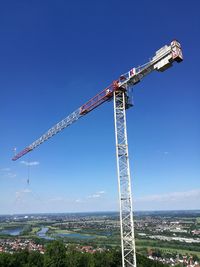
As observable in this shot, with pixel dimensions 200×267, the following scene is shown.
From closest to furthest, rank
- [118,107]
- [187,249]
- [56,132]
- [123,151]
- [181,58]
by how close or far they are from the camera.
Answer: [181,58] → [123,151] → [118,107] → [56,132] → [187,249]

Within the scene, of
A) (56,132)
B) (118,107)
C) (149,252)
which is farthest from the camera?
(149,252)

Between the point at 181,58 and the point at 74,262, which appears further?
the point at 74,262

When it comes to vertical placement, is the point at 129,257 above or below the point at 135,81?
below

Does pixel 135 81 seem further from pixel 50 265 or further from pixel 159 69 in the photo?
pixel 50 265

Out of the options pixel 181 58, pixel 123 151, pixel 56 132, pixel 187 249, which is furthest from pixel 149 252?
pixel 181 58

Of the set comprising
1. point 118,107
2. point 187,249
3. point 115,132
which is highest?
point 118,107

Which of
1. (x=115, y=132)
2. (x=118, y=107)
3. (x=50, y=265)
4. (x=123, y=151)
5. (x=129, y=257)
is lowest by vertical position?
(x=50, y=265)

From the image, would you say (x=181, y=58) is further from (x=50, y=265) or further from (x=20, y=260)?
(x=20, y=260)

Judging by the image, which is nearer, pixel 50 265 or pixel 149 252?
pixel 50 265

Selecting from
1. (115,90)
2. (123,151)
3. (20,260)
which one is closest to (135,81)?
(115,90)
